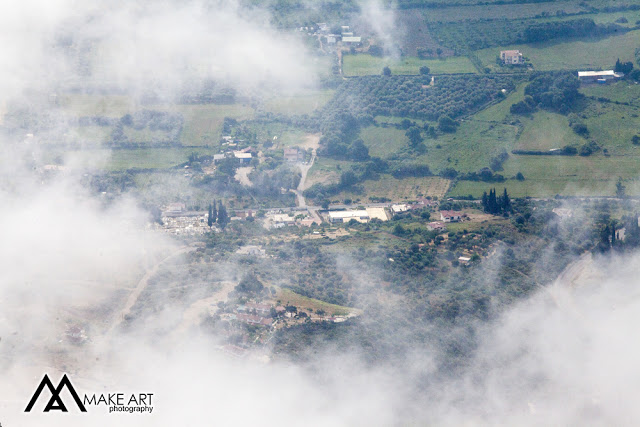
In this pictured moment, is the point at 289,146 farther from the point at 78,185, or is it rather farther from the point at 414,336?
the point at 414,336

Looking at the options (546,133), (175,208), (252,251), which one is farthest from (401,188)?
(175,208)

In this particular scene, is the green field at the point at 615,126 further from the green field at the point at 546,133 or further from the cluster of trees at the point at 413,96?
the cluster of trees at the point at 413,96

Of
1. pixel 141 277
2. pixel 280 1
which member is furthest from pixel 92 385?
pixel 280 1

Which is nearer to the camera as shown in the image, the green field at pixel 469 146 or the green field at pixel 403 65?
the green field at pixel 469 146

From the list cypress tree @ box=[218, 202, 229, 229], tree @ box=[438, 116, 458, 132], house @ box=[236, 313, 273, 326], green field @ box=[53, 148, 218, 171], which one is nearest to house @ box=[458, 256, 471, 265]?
house @ box=[236, 313, 273, 326]

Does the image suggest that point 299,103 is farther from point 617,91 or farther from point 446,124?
point 617,91

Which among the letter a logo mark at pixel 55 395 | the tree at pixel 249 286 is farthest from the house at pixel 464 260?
the letter a logo mark at pixel 55 395
